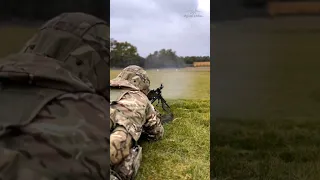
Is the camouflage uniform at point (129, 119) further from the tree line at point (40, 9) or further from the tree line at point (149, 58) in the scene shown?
the tree line at point (40, 9)

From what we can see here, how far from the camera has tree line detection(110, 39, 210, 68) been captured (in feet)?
3.15

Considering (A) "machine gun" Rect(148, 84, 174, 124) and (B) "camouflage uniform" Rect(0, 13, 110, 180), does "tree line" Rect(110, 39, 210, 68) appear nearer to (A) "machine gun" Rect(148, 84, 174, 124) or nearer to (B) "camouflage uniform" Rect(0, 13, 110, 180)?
(B) "camouflage uniform" Rect(0, 13, 110, 180)

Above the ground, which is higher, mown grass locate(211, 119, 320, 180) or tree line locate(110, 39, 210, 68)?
tree line locate(110, 39, 210, 68)

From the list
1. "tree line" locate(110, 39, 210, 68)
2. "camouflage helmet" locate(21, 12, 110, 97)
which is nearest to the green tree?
"tree line" locate(110, 39, 210, 68)

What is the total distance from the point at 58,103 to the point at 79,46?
0.39ft

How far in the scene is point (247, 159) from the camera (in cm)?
125

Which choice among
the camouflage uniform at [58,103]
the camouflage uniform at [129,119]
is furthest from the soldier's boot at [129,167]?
the camouflage uniform at [58,103]

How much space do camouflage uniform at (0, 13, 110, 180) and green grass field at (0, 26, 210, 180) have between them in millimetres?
289

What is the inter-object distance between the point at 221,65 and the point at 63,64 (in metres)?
0.36

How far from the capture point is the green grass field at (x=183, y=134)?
116 cm

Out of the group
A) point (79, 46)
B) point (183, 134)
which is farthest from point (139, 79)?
point (79, 46)

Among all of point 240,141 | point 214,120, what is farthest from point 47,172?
point 240,141

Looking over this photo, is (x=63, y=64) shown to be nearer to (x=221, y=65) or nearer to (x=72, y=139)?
(x=72, y=139)

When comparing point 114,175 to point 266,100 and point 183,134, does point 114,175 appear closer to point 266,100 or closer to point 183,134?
point 183,134
